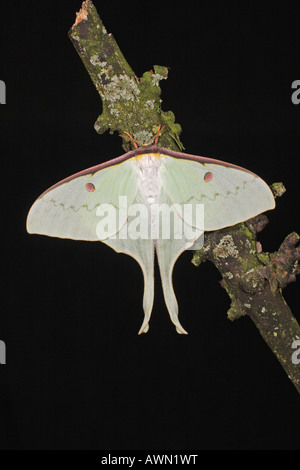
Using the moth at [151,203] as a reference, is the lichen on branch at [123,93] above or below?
above

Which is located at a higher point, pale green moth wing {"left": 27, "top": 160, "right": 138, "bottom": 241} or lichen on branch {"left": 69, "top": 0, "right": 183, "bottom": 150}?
lichen on branch {"left": 69, "top": 0, "right": 183, "bottom": 150}

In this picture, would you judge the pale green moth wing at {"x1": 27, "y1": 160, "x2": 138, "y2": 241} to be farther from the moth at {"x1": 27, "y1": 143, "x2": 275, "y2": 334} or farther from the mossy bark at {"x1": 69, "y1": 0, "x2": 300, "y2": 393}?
the mossy bark at {"x1": 69, "y1": 0, "x2": 300, "y2": 393}

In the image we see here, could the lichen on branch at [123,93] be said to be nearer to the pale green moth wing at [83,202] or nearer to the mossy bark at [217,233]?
the mossy bark at [217,233]

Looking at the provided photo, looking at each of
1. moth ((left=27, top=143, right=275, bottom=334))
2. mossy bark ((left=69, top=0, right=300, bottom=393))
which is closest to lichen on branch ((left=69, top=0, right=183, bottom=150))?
mossy bark ((left=69, top=0, right=300, bottom=393))

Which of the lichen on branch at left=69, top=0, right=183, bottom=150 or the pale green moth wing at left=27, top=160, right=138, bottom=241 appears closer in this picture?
the pale green moth wing at left=27, top=160, right=138, bottom=241

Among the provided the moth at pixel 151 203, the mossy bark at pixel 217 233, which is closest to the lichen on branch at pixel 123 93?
the mossy bark at pixel 217 233

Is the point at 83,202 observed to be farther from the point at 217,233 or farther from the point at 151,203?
the point at 217,233
